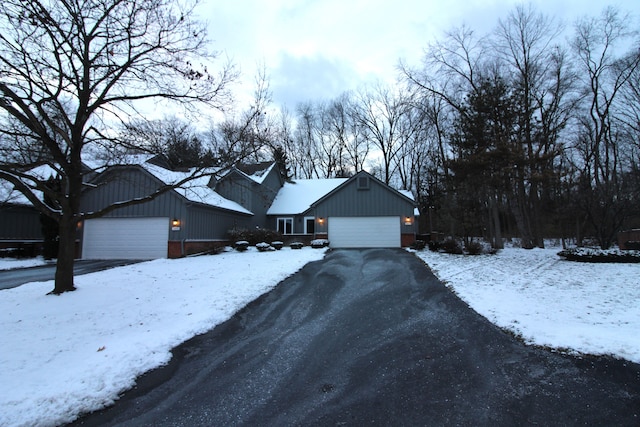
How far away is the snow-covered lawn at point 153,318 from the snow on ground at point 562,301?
2 centimetres

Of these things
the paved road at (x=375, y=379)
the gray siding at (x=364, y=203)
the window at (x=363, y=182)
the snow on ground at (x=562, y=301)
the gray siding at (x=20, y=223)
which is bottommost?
the paved road at (x=375, y=379)

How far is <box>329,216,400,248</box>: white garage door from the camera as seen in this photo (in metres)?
22.2

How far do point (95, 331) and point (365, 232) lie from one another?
58.8ft

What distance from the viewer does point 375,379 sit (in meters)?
3.93

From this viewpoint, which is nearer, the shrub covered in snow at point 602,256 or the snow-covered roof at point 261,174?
the shrub covered in snow at point 602,256

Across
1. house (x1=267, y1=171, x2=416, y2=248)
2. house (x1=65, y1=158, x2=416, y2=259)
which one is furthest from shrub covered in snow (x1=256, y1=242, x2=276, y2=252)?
house (x1=267, y1=171, x2=416, y2=248)

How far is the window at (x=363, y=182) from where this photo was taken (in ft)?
74.7

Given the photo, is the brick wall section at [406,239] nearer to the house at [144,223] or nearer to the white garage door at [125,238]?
the house at [144,223]

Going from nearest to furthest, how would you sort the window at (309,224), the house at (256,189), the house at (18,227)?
1. the house at (18,227)
2. the house at (256,189)
3. the window at (309,224)

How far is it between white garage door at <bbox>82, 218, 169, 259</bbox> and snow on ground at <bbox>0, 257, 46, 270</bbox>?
215 cm

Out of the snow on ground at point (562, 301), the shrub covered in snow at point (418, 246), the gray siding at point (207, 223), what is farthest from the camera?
the shrub covered in snow at point (418, 246)

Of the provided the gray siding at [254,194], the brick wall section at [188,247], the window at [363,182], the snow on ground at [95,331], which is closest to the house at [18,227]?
the brick wall section at [188,247]

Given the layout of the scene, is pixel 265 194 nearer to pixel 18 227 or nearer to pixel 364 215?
pixel 364 215

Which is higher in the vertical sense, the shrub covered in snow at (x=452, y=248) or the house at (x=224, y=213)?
the house at (x=224, y=213)
